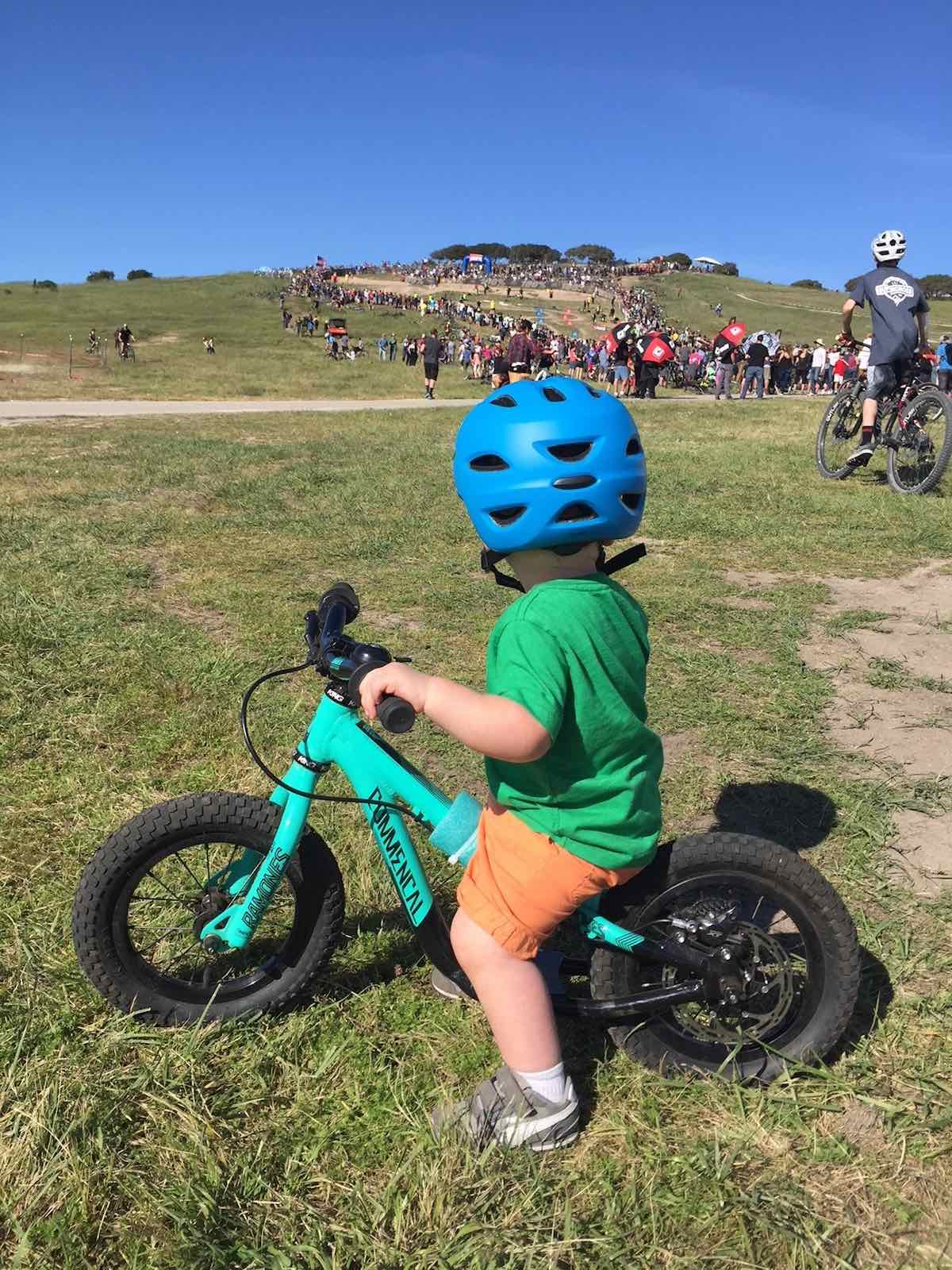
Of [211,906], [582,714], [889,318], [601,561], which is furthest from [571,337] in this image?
[582,714]

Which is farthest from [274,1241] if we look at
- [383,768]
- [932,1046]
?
[932,1046]

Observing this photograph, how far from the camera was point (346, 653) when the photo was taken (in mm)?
2006

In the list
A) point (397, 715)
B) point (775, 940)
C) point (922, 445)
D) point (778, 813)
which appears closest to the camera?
point (397, 715)

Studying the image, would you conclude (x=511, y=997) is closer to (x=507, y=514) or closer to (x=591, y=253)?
(x=507, y=514)

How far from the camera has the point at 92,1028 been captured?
7.37ft

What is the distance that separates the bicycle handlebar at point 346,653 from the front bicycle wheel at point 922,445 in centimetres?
741

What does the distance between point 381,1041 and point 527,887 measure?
29.0 inches

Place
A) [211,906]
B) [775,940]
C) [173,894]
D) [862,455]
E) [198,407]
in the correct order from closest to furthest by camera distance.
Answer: [775,940] < [211,906] < [173,894] < [862,455] < [198,407]

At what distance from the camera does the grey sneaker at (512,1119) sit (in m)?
1.97

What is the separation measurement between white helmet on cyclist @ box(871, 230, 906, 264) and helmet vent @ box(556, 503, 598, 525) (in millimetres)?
7695

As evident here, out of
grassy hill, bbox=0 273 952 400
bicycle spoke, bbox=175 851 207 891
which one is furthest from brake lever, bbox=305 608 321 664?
grassy hill, bbox=0 273 952 400

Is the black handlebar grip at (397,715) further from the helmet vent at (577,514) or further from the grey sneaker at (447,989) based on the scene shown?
the grey sneaker at (447,989)

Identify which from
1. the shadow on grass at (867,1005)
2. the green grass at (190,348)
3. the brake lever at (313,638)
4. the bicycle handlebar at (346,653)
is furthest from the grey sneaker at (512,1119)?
the green grass at (190,348)

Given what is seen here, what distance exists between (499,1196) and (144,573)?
4.98m
